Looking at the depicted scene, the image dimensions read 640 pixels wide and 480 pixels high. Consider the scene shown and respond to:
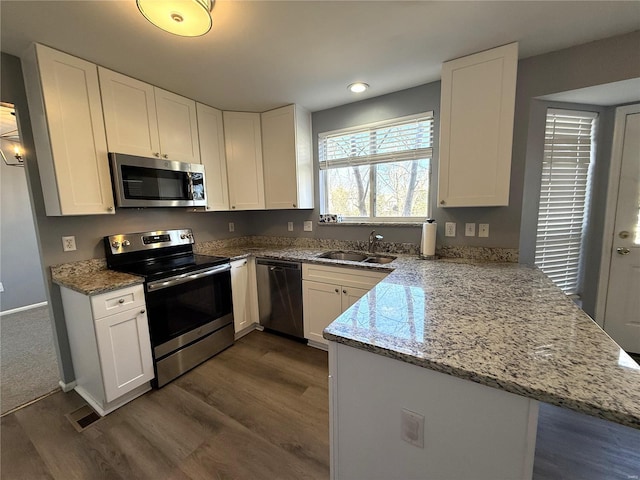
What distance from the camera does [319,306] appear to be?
2455 millimetres

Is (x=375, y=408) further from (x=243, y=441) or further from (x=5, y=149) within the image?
(x=5, y=149)

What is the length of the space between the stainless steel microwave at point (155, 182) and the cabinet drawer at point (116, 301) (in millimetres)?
675

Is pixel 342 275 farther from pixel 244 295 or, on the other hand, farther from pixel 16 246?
pixel 16 246

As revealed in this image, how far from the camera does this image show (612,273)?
2.24 meters

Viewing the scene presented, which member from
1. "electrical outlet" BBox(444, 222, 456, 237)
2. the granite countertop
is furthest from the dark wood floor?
"electrical outlet" BBox(444, 222, 456, 237)

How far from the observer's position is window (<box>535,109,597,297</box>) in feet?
7.09

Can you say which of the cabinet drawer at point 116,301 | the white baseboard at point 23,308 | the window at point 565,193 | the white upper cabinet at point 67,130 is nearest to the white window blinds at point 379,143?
the window at point 565,193

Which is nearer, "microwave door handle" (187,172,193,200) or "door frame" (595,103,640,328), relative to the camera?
"door frame" (595,103,640,328)

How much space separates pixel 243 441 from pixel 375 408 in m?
1.07

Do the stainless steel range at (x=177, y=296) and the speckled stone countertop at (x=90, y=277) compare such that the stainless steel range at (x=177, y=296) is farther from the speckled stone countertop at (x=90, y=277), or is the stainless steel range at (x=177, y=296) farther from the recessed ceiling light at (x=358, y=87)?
the recessed ceiling light at (x=358, y=87)

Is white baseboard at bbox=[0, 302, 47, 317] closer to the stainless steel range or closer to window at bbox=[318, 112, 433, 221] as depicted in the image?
the stainless steel range

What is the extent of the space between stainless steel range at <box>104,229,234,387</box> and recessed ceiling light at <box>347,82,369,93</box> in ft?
6.48

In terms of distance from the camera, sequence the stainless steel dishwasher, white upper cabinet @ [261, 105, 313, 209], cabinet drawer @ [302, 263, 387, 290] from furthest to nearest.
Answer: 1. white upper cabinet @ [261, 105, 313, 209]
2. the stainless steel dishwasher
3. cabinet drawer @ [302, 263, 387, 290]

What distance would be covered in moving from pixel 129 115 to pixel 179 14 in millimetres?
1218
